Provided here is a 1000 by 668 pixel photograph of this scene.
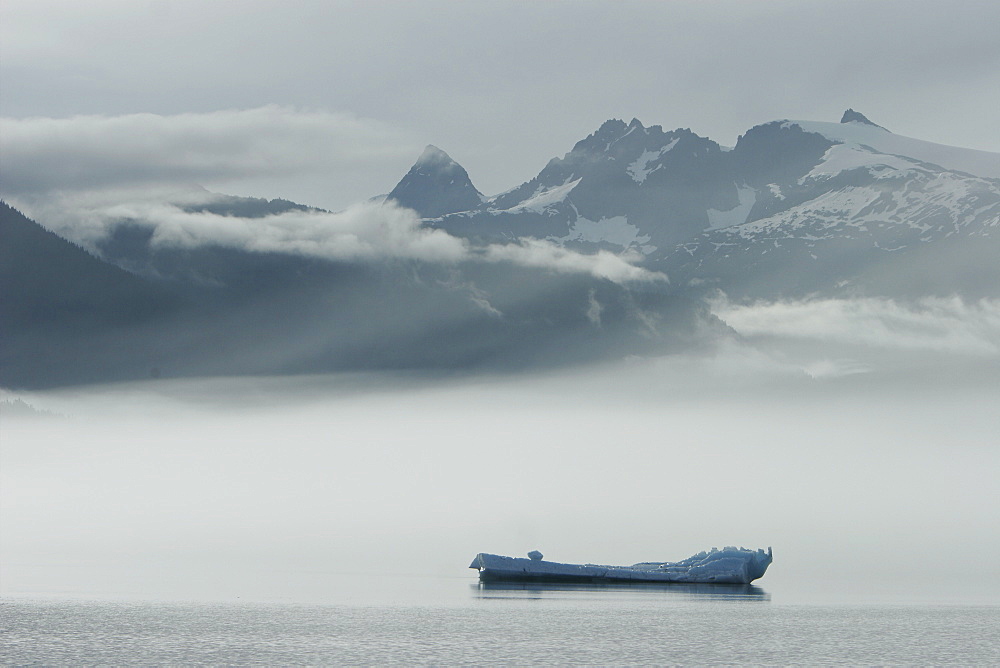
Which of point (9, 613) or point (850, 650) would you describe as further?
point (9, 613)

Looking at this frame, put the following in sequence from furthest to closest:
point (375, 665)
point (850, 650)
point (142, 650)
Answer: point (850, 650) → point (142, 650) → point (375, 665)

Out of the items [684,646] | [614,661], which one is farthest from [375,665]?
[684,646]

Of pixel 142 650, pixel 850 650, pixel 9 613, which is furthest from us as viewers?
pixel 9 613

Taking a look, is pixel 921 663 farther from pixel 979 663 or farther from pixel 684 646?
pixel 684 646

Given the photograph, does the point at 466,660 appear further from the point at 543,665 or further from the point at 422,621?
the point at 422,621

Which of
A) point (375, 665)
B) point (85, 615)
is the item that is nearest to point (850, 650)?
point (375, 665)

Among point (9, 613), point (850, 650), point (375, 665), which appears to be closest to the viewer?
point (375, 665)

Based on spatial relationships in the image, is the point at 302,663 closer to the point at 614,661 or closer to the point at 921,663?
the point at 614,661

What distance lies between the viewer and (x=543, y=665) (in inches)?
5487

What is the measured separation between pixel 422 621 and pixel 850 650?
64052 millimetres

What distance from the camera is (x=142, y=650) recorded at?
147m

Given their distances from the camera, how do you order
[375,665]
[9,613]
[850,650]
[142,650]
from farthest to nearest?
[9,613] → [850,650] → [142,650] → [375,665]

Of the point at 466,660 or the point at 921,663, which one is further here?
the point at 921,663

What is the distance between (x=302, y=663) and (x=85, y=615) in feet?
229
